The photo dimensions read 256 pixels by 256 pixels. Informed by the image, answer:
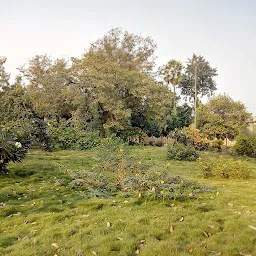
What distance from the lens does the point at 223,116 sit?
1138 inches

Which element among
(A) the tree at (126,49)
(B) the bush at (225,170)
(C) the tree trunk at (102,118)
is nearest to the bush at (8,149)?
(B) the bush at (225,170)

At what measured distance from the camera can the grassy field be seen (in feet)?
11.2

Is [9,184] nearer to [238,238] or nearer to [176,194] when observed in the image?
[176,194]

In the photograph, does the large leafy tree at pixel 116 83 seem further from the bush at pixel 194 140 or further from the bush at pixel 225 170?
the bush at pixel 225 170

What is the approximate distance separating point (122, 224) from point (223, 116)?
26740 millimetres

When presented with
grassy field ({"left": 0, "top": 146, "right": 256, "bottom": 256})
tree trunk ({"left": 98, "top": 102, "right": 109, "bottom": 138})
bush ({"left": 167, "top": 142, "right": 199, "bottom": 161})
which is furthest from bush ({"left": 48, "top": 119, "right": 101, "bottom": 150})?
grassy field ({"left": 0, "top": 146, "right": 256, "bottom": 256})

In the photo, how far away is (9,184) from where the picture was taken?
6.91 m

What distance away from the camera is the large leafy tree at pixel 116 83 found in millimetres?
19516

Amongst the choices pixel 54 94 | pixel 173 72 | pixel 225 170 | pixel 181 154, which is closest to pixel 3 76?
pixel 54 94

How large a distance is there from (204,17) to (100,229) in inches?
495

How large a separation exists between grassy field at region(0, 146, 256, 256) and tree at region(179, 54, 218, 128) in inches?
1714

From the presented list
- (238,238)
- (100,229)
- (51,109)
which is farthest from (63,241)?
(51,109)

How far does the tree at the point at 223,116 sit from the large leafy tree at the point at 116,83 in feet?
28.2

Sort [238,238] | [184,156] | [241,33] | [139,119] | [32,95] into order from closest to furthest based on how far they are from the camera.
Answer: [238,238] → [184,156] → [241,33] → [32,95] → [139,119]
